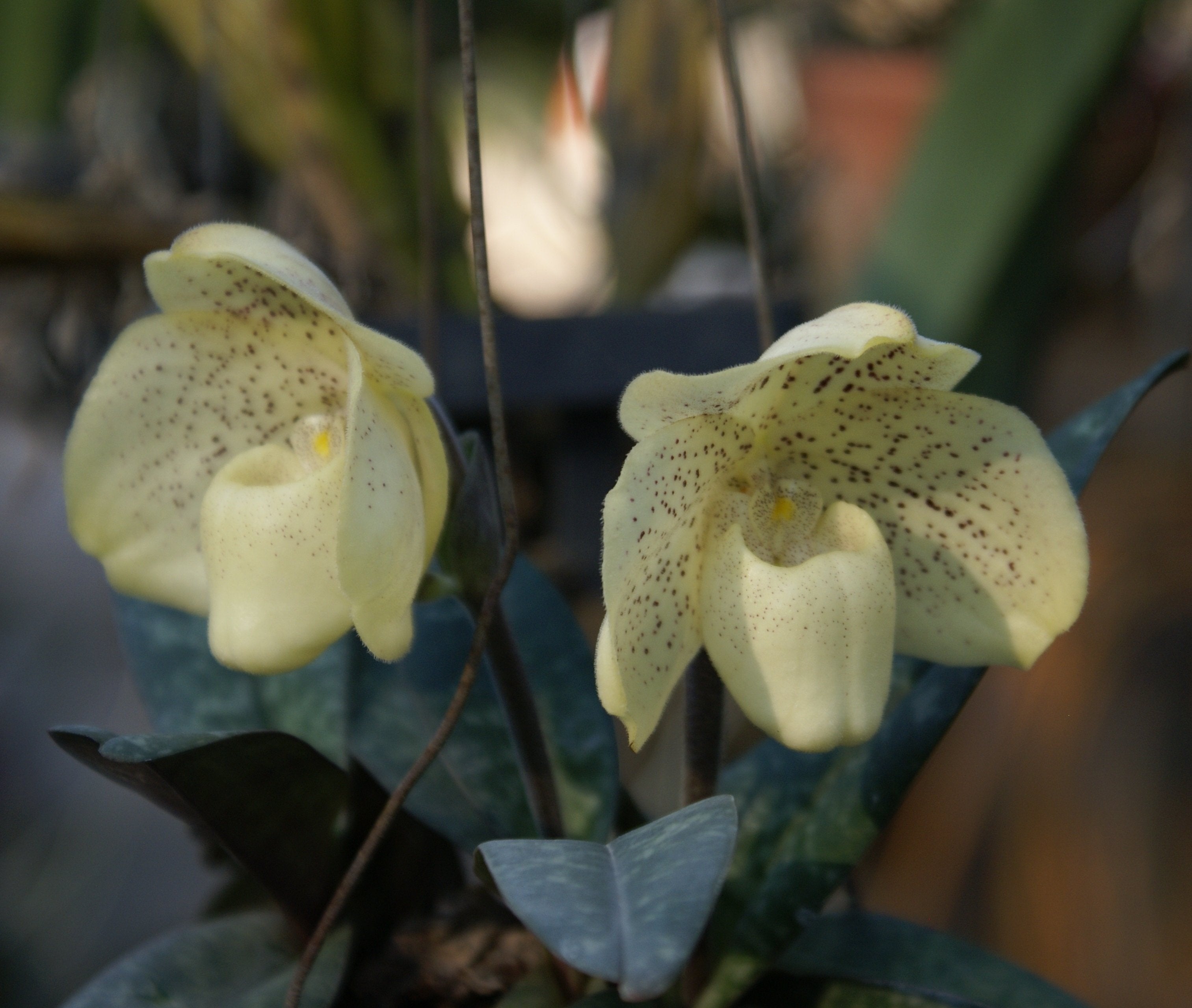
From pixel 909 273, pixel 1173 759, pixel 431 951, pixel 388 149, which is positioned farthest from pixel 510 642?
pixel 1173 759

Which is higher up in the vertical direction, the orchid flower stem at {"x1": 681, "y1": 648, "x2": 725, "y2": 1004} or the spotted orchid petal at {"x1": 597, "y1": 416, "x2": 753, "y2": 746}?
the spotted orchid petal at {"x1": 597, "y1": 416, "x2": 753, "y2": 746}

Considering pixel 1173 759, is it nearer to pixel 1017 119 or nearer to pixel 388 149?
pixel 1017 119

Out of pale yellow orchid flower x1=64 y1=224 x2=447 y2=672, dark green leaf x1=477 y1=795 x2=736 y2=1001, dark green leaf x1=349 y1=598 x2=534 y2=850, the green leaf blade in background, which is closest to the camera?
dark green leaf x1=477 y1=795 x2=736 y2=1001

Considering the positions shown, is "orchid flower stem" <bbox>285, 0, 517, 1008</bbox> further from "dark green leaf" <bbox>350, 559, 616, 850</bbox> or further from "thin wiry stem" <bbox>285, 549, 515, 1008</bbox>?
"dark green leaf" <bbox>350, 559, 616, 850</bbox>

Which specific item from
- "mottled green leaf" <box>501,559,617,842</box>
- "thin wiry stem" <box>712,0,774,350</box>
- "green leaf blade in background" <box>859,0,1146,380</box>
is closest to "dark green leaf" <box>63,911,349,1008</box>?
"mottled green leaf" <box>501,559,617,842</box>

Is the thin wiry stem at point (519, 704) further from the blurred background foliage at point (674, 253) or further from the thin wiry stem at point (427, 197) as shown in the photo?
the blurred background foliage at point (674, 253)

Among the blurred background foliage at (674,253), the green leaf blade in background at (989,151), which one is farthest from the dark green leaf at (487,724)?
the green leaf blade in background at (989,151)
